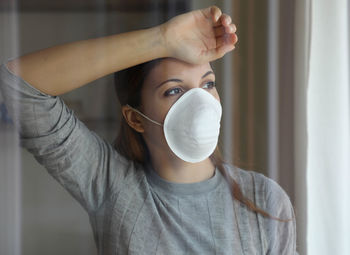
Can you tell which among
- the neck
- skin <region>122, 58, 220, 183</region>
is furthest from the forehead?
the neck

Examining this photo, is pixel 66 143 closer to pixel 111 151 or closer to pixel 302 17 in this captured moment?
pixel 111 151

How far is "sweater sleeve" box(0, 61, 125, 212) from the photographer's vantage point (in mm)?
590

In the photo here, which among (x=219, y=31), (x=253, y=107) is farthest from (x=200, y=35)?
(x=253, y=107)

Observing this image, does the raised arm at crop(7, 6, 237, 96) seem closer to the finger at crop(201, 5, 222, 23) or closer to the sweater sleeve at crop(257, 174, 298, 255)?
the finger at crop(201, 5, 222, 23)

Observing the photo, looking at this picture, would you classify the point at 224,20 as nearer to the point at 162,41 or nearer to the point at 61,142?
the point at 162,41

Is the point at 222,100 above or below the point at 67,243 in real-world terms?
above

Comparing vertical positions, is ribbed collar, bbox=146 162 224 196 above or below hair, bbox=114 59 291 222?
below

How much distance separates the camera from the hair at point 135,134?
0.61 metres

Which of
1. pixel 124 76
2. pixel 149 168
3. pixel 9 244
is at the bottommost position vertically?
pixel 9 244

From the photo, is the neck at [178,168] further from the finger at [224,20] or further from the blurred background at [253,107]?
the finger at [224,20]

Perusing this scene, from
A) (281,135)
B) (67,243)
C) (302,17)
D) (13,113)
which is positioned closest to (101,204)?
(67,243)

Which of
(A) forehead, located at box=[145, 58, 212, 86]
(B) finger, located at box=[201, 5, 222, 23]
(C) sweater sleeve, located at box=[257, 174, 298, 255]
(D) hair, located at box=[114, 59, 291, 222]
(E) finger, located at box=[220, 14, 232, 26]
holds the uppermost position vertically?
(B) finger, located at box=[201, 5, 222, 23]

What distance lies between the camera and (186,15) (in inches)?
24.6

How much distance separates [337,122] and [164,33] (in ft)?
1.01
